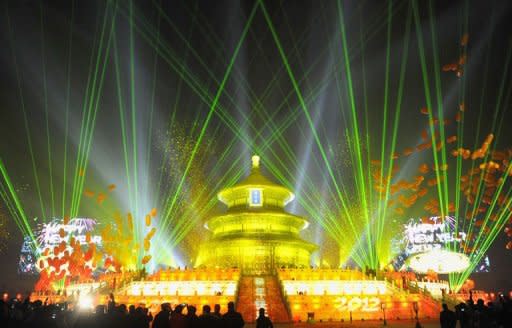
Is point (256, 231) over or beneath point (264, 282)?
over

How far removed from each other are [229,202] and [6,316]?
115 feet

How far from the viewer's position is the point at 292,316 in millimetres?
19672

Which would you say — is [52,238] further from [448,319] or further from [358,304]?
[448,319]

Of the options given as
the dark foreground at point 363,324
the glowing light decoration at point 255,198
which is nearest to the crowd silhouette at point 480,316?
the dark foreground at point 363,324

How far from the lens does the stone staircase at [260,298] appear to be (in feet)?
66.0

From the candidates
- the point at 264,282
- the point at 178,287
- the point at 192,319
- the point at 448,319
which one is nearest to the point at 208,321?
the point at 192,319

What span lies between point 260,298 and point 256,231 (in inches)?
667

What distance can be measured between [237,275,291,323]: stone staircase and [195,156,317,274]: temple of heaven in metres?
6.56

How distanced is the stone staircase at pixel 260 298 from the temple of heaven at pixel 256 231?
6.56m

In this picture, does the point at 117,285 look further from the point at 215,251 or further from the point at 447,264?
the point at 447,264

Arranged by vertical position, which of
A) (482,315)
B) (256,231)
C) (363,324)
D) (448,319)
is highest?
(256,231)

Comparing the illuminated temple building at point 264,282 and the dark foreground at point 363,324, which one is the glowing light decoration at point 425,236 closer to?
the illuminated temple building at point 264,282

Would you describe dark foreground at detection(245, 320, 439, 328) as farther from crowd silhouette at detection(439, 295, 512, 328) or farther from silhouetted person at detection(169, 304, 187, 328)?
silhouetted person at detection(169, 304, 187, 328)

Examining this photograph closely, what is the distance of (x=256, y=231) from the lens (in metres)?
39.9
